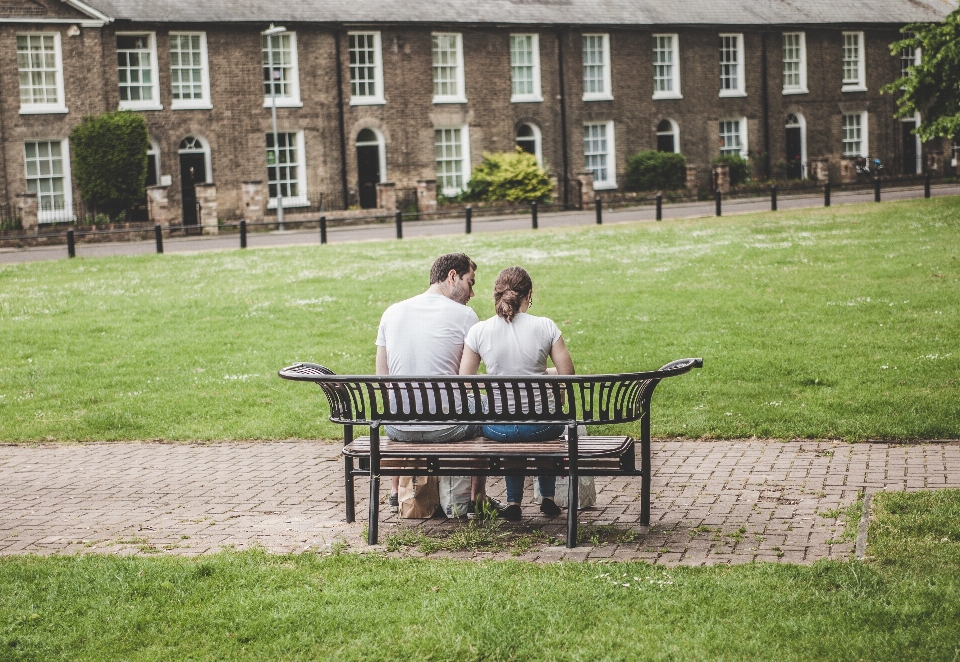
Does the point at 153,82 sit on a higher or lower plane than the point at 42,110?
higher

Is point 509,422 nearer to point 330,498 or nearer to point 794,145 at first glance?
point 330,498

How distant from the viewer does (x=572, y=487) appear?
21.4 feet

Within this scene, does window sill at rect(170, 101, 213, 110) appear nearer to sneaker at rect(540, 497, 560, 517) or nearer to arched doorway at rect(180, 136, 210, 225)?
arched doorway at rect(180, 136, 210, 225)

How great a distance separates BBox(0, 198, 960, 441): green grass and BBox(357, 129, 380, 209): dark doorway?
1761 cm

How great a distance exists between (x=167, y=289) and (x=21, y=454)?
9.86m

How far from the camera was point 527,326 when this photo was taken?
7102mm

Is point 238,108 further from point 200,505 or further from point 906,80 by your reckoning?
point 200,505

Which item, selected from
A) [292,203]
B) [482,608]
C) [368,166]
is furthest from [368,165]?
[482,608]

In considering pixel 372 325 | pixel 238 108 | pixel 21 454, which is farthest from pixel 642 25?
pixel 21 454

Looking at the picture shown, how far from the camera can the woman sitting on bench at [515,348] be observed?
22.9 feet

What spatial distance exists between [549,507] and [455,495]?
0.56 m

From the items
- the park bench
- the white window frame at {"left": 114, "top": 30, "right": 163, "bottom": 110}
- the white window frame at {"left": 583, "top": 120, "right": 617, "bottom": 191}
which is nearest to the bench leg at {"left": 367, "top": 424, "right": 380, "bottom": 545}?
the park bench

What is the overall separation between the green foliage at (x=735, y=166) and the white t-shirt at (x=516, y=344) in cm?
4077

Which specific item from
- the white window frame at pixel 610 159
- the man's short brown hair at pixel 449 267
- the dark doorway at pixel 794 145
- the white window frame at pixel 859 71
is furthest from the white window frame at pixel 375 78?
the man's short brown hair at pixel 449 267
